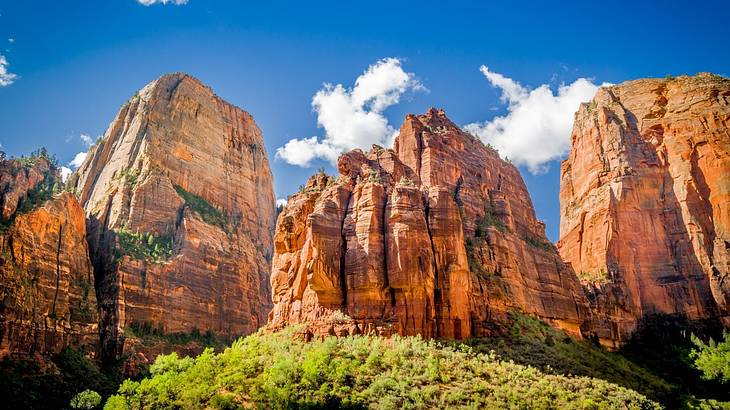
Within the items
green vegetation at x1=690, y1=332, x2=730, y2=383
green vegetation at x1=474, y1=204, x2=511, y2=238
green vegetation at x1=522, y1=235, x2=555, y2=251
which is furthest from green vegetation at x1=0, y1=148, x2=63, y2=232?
green vegetation at x1=690, y1=332, x2=730, y2=383

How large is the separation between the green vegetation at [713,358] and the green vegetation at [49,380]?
64.3 meters

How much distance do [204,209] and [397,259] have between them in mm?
68866

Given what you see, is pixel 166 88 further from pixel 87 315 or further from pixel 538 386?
pixel 538 386

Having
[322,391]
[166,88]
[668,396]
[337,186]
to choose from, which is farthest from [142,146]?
[668,396]

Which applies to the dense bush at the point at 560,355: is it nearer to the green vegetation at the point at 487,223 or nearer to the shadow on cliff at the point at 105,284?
the green vegetation at the point at 487,223

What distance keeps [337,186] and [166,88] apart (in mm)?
79023

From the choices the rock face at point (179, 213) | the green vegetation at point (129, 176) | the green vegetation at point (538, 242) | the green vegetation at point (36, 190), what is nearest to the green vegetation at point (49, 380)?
the rock face at point (179, 213)

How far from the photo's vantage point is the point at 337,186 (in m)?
57.4

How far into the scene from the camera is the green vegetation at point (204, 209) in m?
110

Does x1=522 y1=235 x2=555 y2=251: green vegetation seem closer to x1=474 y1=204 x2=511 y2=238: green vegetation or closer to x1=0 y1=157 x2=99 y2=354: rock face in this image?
x1=474 y1=204 x2=511 y2=238: green vegetation

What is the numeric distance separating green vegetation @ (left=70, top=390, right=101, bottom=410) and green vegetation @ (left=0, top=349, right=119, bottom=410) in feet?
7.15

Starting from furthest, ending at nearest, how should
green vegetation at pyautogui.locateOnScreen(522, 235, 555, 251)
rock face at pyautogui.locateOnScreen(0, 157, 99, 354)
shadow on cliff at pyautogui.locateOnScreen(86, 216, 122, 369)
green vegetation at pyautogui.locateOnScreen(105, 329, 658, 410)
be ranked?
shadow on cliff at pyautogui.locateOnScreen(86, 216, 122, 369) → green vegetation at pyautogui.locateOnScreen(522, 235, 555, 251) → rock face at pyautogui.locateOnScreen(0, 157, 99, 354) → green vegetation at pyautogui.locateOnScreen(105, 329, 658, 410)

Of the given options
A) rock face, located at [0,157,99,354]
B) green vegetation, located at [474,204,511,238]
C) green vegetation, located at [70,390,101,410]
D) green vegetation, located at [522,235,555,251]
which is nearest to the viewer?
green vegetation, located at [70,390,101,410]

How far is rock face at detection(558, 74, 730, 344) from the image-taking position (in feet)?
271
